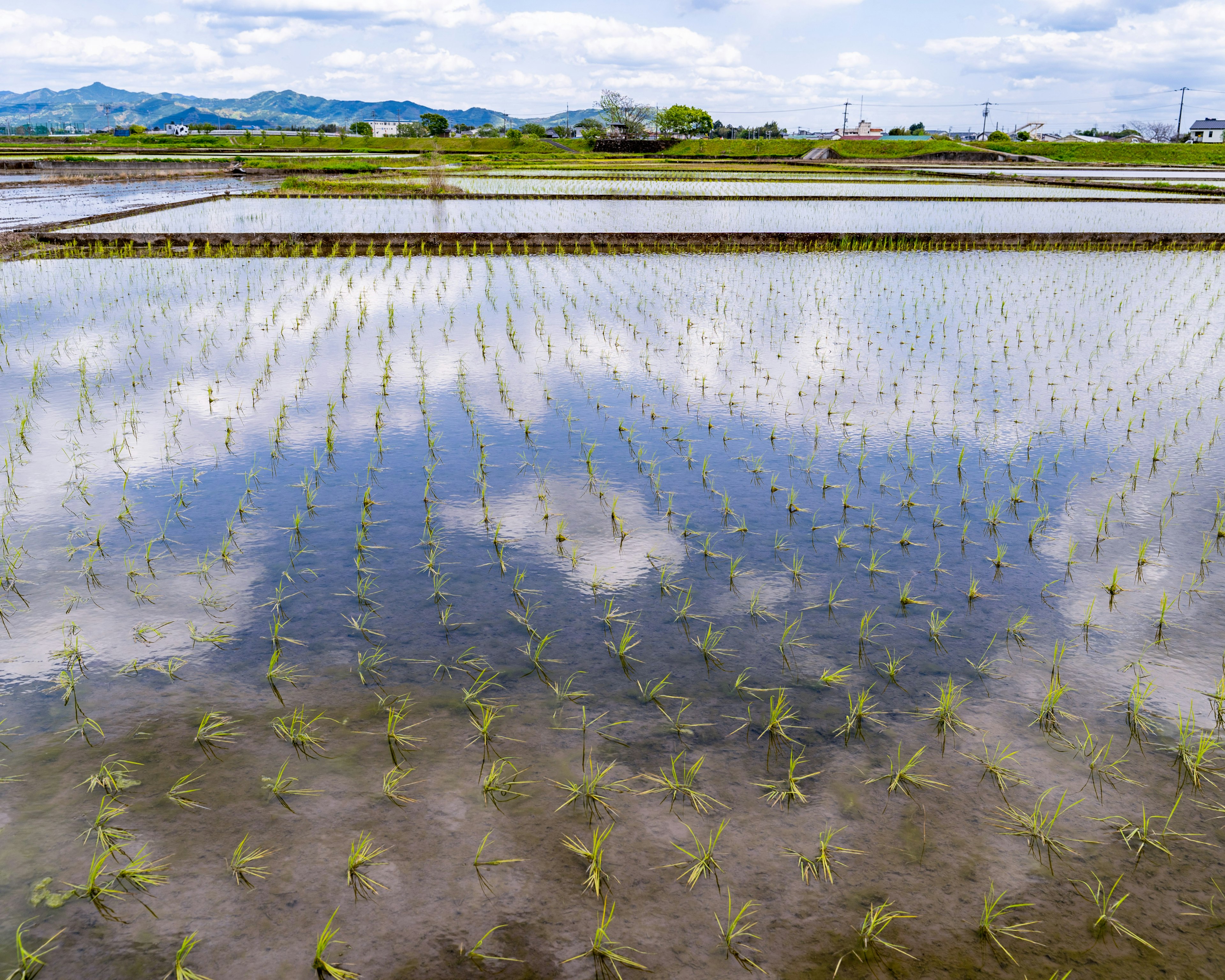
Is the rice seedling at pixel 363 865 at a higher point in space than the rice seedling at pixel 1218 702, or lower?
lower

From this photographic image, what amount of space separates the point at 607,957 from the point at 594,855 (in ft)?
0.91

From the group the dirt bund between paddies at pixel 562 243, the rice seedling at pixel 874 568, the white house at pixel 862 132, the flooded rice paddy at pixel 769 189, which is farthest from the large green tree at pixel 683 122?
the rice seedling at pixel 874 568

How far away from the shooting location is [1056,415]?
5980mm

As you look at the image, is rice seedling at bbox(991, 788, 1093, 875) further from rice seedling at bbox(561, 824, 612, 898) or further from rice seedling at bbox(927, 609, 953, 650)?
rice seedling at bbox(561, 824, 612, 898)

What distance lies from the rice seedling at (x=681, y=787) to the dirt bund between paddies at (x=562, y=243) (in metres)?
12.2

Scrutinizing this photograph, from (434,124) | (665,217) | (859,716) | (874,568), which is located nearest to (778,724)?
(859,716)

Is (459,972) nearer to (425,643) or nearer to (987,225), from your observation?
(425,643)

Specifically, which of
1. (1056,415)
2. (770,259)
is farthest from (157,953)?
(770,259)

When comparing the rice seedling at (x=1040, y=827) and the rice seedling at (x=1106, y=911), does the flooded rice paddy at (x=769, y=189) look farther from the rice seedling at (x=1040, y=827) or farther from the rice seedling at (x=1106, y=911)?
the rice seedling at (x=1106, y=911)

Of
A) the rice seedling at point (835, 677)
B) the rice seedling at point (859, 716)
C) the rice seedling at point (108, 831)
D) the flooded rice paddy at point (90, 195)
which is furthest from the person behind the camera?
the flooded rice paddy at point (90, 195)

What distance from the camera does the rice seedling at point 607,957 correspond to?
1.83m

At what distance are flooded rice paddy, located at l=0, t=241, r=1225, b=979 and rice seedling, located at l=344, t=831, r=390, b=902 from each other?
0.06ft

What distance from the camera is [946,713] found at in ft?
9.02

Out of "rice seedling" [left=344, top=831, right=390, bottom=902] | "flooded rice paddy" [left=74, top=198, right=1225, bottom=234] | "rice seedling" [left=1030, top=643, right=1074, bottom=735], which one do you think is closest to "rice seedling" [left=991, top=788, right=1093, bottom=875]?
"rice seedling" [left=1030, top=643, right=1074, bottom=735]
